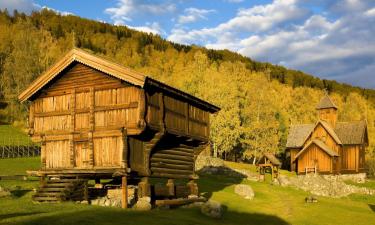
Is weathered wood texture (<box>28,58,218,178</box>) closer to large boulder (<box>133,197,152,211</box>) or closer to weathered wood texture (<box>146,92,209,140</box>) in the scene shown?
weathered wood texture (<box>146,92,209,140</box>)

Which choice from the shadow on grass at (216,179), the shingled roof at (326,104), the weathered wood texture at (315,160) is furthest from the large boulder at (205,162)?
the shingled roof at (326,104)

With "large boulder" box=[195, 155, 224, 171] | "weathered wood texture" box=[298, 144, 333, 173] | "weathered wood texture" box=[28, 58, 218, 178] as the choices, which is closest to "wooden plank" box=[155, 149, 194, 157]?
"weathered wood texture" box=[28, 58, 218, 178]

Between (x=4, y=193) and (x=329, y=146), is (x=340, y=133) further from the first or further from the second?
(x=4, y=193)

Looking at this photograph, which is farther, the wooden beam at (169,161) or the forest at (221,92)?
the forest at (221,92)

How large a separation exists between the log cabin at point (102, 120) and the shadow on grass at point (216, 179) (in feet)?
41.2

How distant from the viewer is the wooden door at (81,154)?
86.4ft

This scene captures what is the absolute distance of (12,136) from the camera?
70.6 m

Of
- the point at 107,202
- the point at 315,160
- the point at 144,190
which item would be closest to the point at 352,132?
the point at 315,160

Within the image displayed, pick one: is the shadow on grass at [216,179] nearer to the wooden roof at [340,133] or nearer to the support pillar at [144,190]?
the support pillar at [144,190]

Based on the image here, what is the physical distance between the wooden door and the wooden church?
45.6 m

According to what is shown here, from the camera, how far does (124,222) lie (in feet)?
63.9

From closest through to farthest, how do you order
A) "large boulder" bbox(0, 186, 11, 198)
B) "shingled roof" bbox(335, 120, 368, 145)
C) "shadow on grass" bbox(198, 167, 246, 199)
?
1. "large boulder" bbox(0, 186, 11, 198)
2. "shadow on grass" bbox(198, 167, 246, 199)
3. "shingled roof" bbox(335, 120, 368, 145)

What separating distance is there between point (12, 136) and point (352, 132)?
2019 inches

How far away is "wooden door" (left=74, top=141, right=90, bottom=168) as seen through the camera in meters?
26.3
